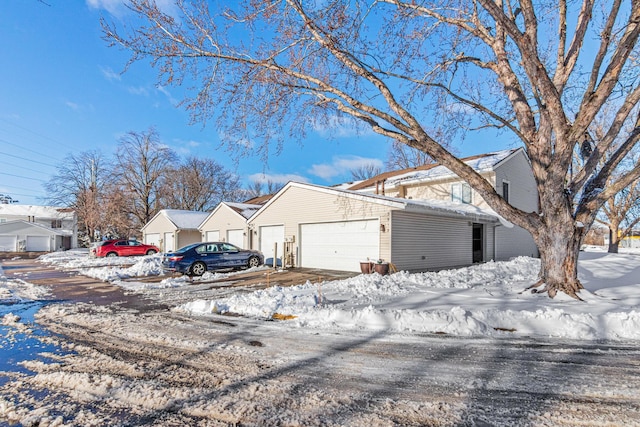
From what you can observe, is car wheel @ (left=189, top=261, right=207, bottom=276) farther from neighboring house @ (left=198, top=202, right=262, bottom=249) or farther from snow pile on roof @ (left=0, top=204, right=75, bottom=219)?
snow pile on roof @ (left=0, top=204, right=75, bottom=219)

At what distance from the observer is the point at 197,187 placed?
40156 millimetres

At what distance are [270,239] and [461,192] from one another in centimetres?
1010

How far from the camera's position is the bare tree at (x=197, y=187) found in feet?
123

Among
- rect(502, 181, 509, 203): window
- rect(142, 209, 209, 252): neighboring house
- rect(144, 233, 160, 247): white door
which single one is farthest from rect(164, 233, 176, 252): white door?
rect(502, 181, 509, 203): window

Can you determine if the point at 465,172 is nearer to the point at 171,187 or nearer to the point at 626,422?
the point at 626,422

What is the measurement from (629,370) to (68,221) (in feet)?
197

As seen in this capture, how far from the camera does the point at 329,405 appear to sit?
9.30 ft

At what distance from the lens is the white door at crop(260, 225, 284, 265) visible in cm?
1658

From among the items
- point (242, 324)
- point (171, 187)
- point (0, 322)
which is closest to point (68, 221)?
point (171, 187)

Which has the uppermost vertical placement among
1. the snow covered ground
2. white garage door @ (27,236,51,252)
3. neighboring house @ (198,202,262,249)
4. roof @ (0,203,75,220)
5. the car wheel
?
roof @ (0,203,75,220)

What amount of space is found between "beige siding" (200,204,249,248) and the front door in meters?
12.4

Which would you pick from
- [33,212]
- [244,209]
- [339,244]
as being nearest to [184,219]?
[244,209]

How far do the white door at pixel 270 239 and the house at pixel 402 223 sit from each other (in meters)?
0.05

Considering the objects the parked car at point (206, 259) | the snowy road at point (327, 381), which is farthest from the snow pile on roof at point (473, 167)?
the snowy road at point (327, 381)
